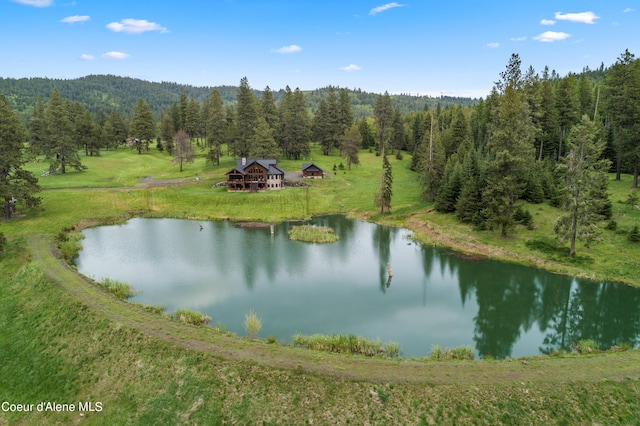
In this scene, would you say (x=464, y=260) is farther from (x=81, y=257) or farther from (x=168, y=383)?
(x=81, y=257)

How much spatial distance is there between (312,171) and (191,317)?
5277 centimetres

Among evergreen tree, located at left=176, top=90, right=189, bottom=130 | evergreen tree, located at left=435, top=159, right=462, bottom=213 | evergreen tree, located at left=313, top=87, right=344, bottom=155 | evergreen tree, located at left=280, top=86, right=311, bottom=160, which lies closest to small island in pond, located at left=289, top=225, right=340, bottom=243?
evergreen tree, located at left=435, top=159, right=462, bottom=213

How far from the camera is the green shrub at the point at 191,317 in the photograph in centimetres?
2409

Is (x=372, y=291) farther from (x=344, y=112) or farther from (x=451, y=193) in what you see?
(x=344, y=112)

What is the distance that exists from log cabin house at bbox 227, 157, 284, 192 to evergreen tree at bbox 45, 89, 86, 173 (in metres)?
29.5

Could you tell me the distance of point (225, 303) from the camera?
2866cm

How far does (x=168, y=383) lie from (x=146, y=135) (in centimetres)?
9097

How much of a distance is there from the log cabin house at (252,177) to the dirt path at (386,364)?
44.6 metres

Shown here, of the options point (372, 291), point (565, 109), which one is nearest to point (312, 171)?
point (565, 109)

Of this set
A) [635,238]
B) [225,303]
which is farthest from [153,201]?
[635,238]

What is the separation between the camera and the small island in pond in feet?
150

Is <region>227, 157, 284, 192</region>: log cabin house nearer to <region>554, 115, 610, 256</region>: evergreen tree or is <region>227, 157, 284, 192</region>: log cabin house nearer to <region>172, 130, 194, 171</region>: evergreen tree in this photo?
<region>172, 130, 194, 171</region>: evergreen tree

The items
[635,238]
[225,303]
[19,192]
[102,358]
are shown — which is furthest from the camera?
[19,192]

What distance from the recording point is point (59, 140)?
223 ft
